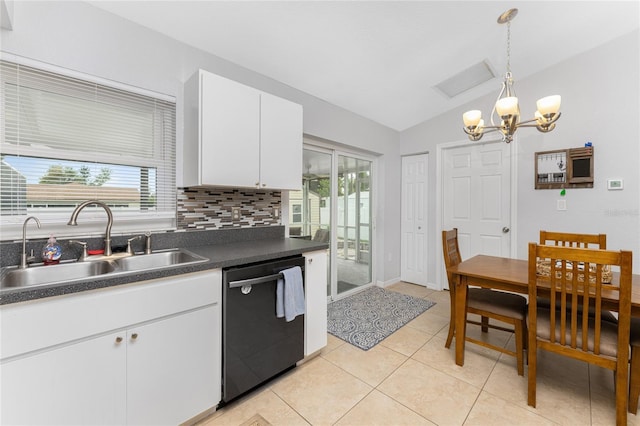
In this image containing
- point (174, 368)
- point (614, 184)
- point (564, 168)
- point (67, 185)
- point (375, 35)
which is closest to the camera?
point (174, 368)

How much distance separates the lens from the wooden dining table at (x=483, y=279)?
1820mm

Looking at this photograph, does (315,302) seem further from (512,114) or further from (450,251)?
(512,114)

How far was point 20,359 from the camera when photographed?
3.38 feet

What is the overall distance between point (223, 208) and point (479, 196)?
3.20 meters

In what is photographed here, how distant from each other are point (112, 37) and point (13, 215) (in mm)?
1217

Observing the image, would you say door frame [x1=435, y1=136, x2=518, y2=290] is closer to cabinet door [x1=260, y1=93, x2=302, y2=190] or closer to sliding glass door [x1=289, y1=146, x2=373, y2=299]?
sliding glass door [x1=289, y1=146, x2=373, y2=299]

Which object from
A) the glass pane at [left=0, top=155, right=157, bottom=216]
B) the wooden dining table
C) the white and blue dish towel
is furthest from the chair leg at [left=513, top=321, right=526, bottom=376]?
the glass pane at [left=0, top=155, right=157, bottom=216]

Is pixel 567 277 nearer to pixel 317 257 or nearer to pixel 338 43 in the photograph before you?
pixel 317 257

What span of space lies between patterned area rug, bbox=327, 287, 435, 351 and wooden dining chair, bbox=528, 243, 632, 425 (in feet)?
3.95

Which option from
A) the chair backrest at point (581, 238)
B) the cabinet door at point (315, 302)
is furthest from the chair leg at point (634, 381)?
the cabinet door at point (315, 302)

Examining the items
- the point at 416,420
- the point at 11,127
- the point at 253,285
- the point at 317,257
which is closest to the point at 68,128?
the point at 11,127

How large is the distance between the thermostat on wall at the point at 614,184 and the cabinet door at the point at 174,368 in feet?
12.4

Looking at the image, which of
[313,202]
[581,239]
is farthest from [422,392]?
[313,202]

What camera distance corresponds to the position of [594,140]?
2762 mm
